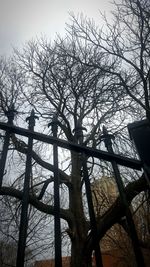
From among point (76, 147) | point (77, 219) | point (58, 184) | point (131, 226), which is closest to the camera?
point (131, 226)

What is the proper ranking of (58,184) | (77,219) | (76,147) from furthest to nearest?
1. (77,219)
2. (76,147)
3. (58,184)

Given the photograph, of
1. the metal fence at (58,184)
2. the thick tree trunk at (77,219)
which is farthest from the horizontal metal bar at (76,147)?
the thick tree trunk at (77,219)

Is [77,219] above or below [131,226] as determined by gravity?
above

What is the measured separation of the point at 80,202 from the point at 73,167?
146 cm

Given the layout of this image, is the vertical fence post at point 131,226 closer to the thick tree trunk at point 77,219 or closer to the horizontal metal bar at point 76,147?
the horizontal metal bar at point 76,147

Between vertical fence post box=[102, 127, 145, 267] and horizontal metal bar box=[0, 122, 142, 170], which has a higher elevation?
horizontal metal bar box=[0, 122, 142, 170]

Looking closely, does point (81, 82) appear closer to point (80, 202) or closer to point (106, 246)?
point (80, 202)

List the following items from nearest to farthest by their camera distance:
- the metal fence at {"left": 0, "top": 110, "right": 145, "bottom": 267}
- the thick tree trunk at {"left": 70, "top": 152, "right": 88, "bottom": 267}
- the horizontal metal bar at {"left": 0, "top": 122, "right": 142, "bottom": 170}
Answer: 1. the metal fence at {"left": 0, "top": 110, "right": 145, "bottom": 267}
2. the horizontal metal bar at {"left": 0, "top": 122, "right": 142, "bottom": 170}
3. the thick tree trunk at {"left": 70, "top": 152, "right": 88, "bottom": 267}

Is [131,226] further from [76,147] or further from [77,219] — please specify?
[77,219]

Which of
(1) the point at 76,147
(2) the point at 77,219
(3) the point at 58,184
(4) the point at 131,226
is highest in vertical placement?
(2) the point at 77,219

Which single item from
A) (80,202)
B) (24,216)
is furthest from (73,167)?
(24,216)

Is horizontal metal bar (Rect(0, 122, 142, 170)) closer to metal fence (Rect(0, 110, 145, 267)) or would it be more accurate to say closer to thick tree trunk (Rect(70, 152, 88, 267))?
metal fence (Rect(0, 110, 145, 267))

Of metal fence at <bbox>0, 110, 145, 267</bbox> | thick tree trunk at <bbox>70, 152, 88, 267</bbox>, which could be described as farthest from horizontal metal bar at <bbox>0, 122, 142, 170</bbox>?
thick tree trunk at <bbox>70, 152, 88, 267</bbox>

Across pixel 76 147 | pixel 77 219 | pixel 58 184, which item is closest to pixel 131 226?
pixel 58 184
